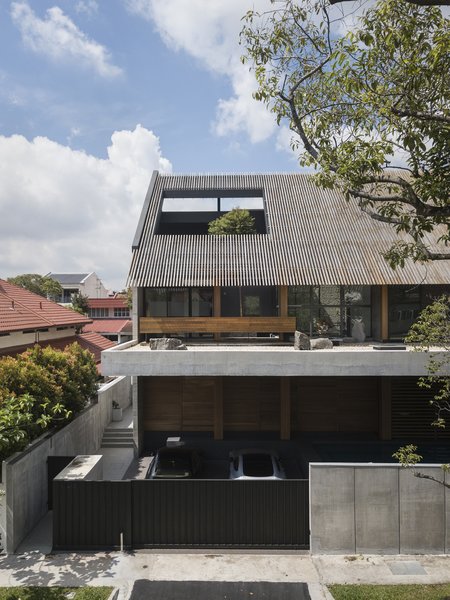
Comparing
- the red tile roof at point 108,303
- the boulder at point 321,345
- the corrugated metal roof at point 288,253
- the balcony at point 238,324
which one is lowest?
the boulder at point 321,345

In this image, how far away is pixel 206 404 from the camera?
16359mm

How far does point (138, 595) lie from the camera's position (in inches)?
317

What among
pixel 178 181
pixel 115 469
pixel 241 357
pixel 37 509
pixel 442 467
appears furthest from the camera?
pixel 178 181

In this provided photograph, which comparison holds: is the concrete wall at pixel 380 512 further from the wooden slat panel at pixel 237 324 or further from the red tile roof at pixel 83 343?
the red tile roof at pixel 83 343

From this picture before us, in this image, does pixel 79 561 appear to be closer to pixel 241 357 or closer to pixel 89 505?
pixel 89 505

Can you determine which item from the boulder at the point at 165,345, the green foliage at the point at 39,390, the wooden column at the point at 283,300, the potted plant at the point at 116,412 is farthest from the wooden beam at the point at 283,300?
the potted plant at the point at 116,412

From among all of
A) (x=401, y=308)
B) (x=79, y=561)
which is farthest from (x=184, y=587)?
(x=401, y=308)

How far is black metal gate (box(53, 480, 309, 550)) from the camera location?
9633 millimetres

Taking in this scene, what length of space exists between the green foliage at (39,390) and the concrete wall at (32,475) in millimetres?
369

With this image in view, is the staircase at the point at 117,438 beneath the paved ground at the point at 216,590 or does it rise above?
above

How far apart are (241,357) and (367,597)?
6325 millimetres

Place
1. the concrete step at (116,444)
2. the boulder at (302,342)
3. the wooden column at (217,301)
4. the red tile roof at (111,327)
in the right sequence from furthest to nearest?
the red tile roof at (111,327) < the concrete step at (116,444) < the wooden column at (217,301) < the boulder at (302,342)

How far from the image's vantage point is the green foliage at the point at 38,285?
6059 centimetres

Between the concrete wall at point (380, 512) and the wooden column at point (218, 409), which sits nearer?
the concrete wall at point (380, 512)
